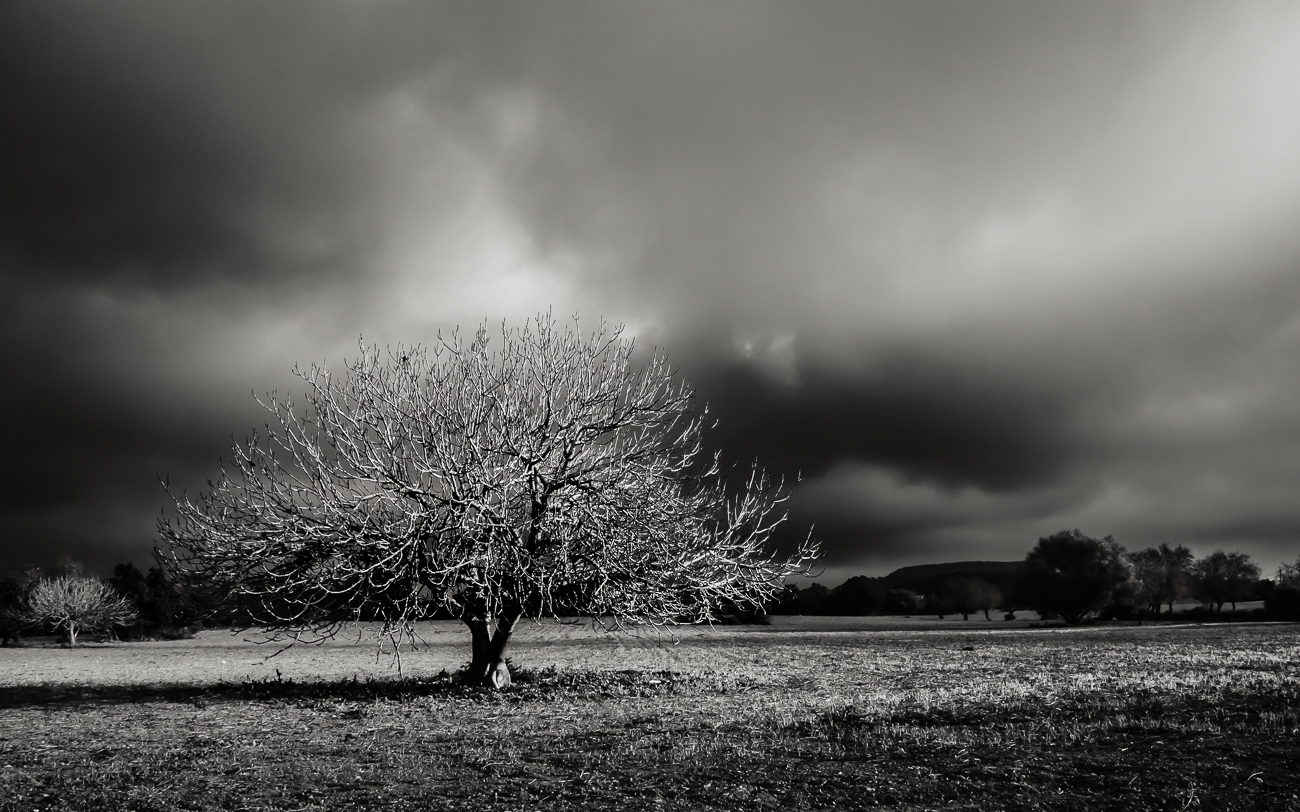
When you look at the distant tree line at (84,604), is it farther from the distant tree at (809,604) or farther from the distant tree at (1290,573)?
the distant tree at (1290,573)

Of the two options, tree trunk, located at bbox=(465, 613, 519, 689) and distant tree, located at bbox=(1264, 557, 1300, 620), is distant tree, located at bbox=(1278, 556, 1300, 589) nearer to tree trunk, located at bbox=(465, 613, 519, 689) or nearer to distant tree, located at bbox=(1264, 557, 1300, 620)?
distant tree, located at bbox=(1264, 557, 1300, 620)

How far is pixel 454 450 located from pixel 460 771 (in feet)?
27.2

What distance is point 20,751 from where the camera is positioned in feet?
38.4

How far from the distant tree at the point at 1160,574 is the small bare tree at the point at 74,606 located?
89.1 m

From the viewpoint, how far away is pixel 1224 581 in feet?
321

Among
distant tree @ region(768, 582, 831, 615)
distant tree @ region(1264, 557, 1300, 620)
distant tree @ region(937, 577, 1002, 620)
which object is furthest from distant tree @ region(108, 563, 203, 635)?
distant tree @ region(1264, 557, 1300, 620)

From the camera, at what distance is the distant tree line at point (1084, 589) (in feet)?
251

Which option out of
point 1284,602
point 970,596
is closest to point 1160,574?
point 1284,602

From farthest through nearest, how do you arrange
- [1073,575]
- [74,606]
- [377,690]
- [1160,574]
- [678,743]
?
[1160,574] < [1073,575] < [74,606] < [377,690] < [678,743]

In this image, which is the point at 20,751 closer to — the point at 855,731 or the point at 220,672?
the point at 855,731

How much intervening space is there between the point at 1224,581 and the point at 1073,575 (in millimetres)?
35597

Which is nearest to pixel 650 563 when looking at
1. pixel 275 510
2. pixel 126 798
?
pixel 275 510

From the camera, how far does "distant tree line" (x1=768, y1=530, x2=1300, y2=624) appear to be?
76.5 meters

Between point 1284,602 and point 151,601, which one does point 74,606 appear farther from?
point 1284,602
